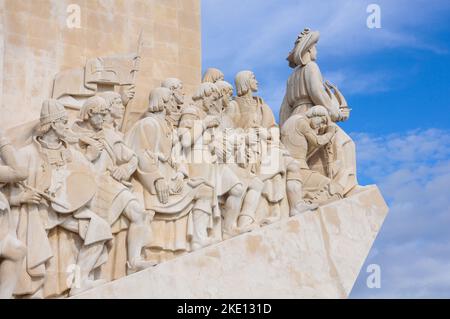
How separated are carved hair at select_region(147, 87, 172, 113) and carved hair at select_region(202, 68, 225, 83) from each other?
1.29 metres

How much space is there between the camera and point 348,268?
445 inches

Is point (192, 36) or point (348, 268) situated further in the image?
point (192, 36)

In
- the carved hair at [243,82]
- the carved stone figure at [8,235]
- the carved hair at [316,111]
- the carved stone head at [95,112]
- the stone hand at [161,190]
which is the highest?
the carved hair at [243,82]

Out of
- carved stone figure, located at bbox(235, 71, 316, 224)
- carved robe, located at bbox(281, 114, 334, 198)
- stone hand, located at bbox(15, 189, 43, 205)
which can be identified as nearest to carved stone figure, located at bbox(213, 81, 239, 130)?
carved stone figure, located at bbox(235, 71, 316, 224)

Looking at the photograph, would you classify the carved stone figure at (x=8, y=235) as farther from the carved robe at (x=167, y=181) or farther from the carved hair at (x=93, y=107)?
the carved robe at (x=167, y=181)

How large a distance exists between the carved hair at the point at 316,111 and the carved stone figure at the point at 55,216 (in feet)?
10.9

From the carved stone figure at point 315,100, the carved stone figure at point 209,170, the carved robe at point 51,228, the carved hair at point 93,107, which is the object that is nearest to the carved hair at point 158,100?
the carved stone figure at point 209,170

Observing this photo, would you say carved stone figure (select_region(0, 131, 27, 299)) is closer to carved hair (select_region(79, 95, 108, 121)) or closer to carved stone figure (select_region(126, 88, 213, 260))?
carved hair (select_region(79, 95, 108, 121))

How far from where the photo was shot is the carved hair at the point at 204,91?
11531 mm

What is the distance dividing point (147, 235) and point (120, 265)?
394 millimetres

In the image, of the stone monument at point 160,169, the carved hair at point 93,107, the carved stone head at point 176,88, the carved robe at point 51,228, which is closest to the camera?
the carved robe at point 51,228

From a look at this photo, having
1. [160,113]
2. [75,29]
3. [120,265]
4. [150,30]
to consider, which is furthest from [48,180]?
[150,30]

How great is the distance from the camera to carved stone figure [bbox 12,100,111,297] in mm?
9430
